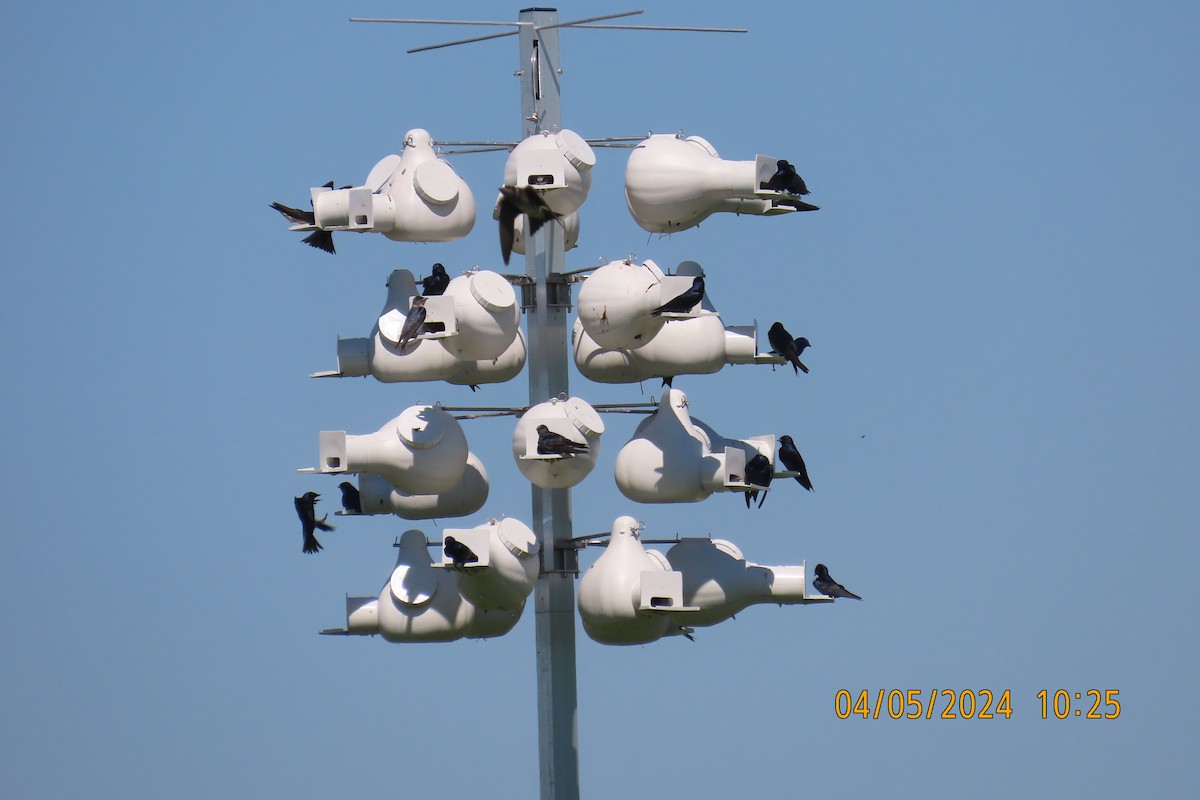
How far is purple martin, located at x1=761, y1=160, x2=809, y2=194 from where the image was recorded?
133ft

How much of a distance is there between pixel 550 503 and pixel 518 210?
4.37 metres

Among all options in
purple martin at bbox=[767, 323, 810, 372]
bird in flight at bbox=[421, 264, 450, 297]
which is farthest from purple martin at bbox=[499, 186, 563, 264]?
purple martin at bbox=[767, 323, 810, 372]

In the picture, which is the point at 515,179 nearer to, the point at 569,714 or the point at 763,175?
the point at 763,175

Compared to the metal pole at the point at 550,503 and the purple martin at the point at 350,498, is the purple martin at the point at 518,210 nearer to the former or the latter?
the metal pole at the point at 550,503

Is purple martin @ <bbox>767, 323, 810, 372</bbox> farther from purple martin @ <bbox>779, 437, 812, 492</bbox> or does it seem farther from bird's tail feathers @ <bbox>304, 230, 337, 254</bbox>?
bird's tail feathers @ <bbox>304, 230, 337, 254</bbox>

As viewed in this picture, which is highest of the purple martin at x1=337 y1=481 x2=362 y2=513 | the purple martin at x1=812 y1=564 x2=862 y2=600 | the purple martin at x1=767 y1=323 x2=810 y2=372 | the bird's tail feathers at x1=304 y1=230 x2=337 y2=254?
the bird's tail feathers at x1=304 y1=230 x2=337 y2=254

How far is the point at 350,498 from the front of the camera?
42.8m

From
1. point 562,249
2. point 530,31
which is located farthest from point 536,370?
point 530,31

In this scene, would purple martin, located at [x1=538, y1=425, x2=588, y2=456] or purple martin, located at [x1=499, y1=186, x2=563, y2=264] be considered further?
purple martin, located at [x1=499, y1=186, x2=563, y2=264]

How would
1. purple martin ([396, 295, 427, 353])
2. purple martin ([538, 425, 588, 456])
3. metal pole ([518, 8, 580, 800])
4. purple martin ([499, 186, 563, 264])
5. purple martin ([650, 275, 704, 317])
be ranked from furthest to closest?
1. metal pole ([518, 8, 580, 800])
2. purple martin ([396, 295, 427, 353])
3. purple martin ([499, 186, 563, 264])
4. purple martin ([650, 275, 704, 317])
5. purple martin ([538, 425, 588, 456])

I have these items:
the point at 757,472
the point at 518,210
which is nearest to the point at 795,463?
the point at 757,472

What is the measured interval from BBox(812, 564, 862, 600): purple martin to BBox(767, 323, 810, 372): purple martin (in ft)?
9.76

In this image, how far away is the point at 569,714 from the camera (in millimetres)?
41094

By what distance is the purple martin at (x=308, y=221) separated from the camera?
4195 centimetres
